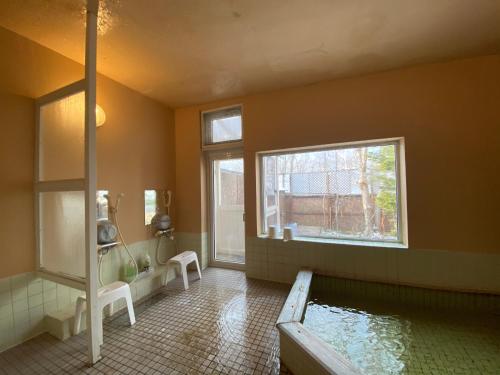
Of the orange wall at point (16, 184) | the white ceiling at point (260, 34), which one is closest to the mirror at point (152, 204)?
the orange wall at point (16, 184)

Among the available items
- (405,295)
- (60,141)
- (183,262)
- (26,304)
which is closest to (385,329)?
(405,295)

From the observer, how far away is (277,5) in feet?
4.74

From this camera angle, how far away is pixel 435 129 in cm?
210

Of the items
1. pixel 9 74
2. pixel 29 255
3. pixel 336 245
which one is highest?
pixel 9 74

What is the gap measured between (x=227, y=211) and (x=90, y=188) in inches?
74.8

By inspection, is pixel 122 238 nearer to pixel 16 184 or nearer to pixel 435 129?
pixel 16 184

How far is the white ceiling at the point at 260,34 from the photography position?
4.78 ft

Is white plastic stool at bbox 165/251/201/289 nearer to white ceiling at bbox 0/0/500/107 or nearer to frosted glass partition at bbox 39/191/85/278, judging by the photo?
frosted glass partition at bbox 39/191/85/278

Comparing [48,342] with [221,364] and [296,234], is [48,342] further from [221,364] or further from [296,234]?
[296,234]

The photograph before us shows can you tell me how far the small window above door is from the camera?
2.99 meters

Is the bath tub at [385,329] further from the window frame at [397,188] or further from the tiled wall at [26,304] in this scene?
the tiled wall at [26,304]

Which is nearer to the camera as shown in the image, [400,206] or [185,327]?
[185,327]

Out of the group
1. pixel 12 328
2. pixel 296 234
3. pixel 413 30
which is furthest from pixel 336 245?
pixel 12 328

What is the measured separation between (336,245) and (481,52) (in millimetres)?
2229
